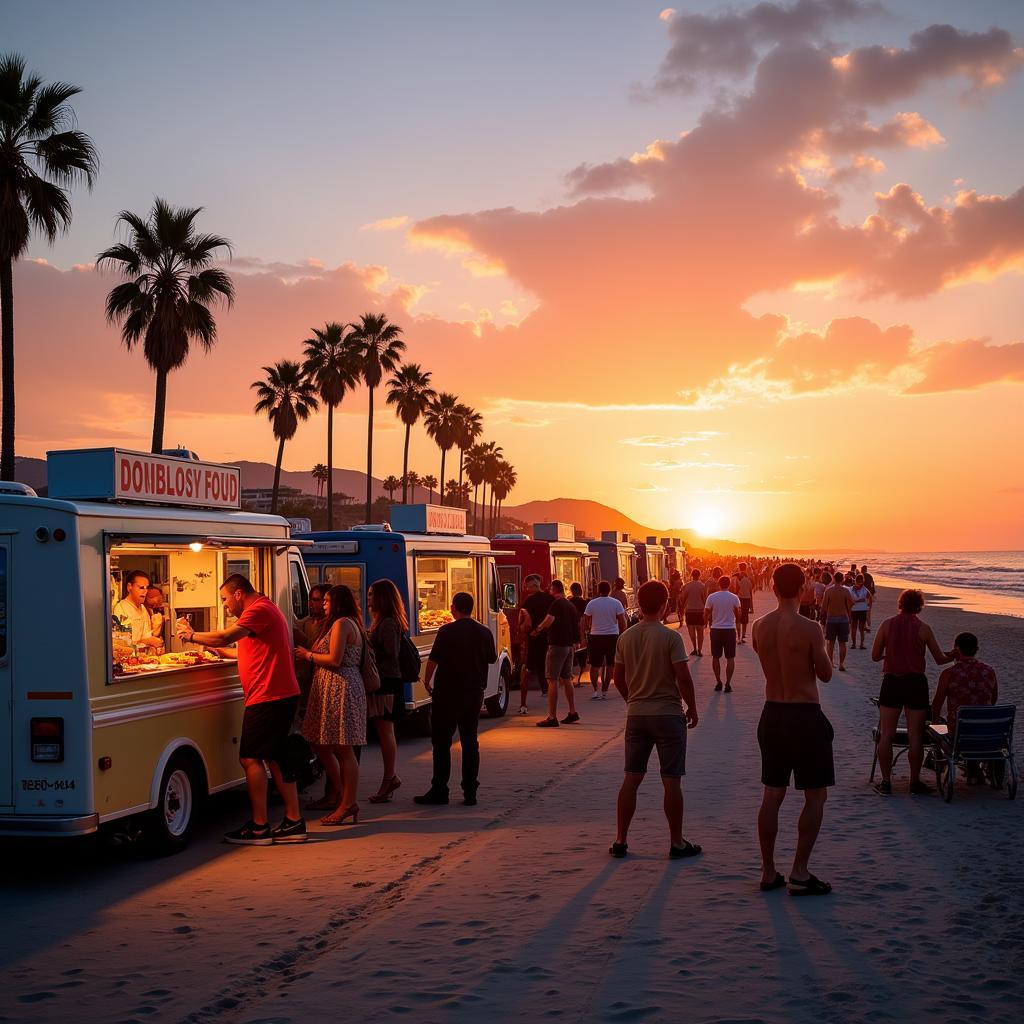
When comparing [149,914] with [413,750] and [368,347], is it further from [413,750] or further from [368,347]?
[368,347]

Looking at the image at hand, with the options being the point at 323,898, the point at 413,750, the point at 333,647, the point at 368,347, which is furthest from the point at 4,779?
the point at 368,347

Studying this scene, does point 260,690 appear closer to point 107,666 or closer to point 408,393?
point 107,666

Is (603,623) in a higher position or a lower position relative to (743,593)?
lower

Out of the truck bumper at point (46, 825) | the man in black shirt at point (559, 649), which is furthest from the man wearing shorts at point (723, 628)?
the truck bumper at point (46, 825)

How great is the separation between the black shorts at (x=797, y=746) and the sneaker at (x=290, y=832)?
12.2 feet

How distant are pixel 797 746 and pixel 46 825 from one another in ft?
15.5

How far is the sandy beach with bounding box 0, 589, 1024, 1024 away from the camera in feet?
17.2

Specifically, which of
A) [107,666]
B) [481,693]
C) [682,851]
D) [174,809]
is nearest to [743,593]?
[481,693]

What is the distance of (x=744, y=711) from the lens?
16.3 metres

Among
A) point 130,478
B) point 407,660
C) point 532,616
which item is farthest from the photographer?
point 532,616

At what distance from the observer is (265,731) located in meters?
8.57

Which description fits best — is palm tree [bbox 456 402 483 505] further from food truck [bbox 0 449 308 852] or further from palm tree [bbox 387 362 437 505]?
food truck [bbox 0 449 308 852]

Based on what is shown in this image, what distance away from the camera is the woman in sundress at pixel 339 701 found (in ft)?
30.8

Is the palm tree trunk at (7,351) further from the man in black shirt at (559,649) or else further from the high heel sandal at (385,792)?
the high heel sandal at (385,792)
